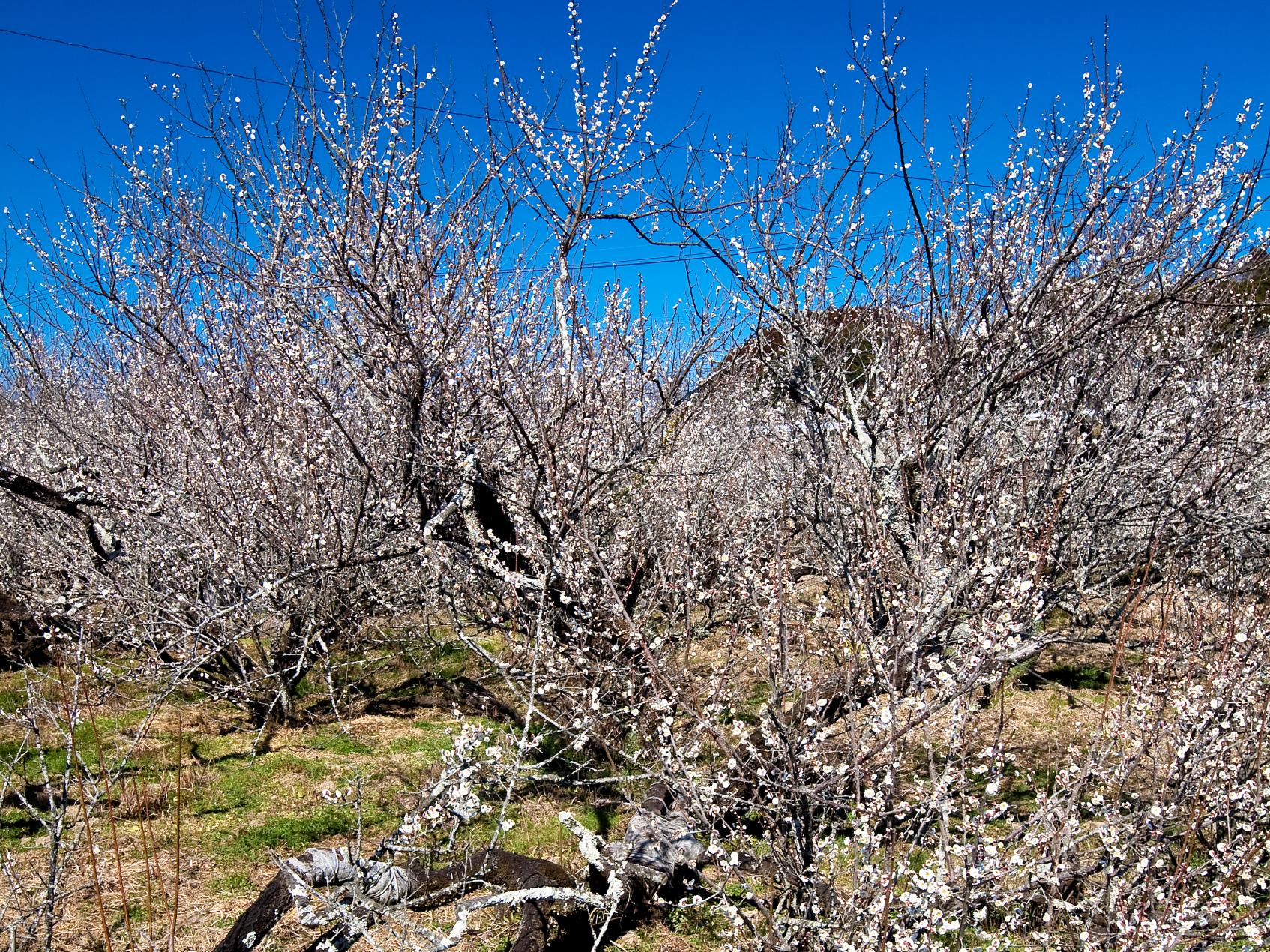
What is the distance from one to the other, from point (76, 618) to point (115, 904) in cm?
227

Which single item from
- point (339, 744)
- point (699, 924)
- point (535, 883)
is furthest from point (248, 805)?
point (699, 924)

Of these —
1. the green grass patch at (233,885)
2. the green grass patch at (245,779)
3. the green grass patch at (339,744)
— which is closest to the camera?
the green grass patch at (233,885)

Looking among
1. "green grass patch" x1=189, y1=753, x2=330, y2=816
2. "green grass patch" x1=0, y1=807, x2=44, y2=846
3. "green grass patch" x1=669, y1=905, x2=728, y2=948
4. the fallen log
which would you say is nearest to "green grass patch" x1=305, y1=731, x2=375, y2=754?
"green grass patch" x1=189, y1=753, x2=330, y2=816

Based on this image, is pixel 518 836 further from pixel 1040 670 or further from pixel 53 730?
pixel 1040 670

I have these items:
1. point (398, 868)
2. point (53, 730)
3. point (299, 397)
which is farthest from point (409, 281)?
point (53, 730)

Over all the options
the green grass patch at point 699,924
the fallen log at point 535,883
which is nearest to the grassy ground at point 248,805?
the green grass patch at point 699,924

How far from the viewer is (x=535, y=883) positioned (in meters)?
3.54

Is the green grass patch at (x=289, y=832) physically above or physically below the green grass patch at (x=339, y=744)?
below

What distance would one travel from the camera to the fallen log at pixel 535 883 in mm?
3199

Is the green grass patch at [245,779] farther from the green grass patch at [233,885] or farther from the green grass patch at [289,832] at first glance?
the green grass patch at [233,885]

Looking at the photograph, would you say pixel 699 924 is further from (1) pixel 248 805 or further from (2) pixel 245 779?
(2) pixel 245 779

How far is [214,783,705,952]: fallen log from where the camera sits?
3.20 m

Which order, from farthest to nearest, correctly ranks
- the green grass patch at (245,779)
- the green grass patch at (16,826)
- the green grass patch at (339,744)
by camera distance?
the green grass patch at (339,744), the green grass patch at (245,779), the green grass patch at (16,826)

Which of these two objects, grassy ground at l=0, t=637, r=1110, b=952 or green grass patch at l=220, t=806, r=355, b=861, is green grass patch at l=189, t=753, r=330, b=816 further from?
green grass patch at l=220, t=806, r=355, b=861
